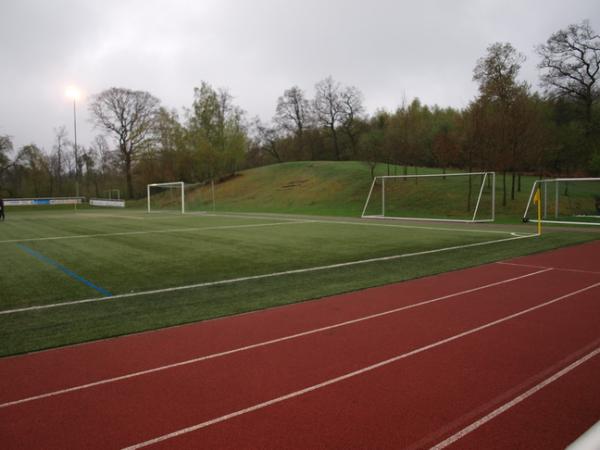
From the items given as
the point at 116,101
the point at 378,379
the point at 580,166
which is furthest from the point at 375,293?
the point at 116,101

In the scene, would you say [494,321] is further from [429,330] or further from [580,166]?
[580,166]

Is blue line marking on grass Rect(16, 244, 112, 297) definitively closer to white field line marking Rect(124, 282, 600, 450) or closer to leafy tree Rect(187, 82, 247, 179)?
white field line marking Rect(124, 282, 600, 450)

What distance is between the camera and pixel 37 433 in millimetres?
3482

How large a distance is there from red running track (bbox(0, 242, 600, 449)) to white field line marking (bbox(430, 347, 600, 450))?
15 millimetres

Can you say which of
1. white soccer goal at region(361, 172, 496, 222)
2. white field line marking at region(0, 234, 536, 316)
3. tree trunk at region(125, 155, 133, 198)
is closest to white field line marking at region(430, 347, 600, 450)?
white field line marking at region(0, 234, 536, 316)

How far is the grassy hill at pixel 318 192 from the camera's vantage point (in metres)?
32.5

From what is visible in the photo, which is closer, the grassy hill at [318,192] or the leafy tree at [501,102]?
the leafy tree at [501,102]

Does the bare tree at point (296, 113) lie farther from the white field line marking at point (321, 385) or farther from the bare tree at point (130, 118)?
the white field line marking at point (321, 385)

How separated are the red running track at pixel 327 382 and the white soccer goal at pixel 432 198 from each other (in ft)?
71.0

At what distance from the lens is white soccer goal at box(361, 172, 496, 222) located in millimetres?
28688

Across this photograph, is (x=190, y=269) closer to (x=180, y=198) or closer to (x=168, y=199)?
(x=180, y=198)

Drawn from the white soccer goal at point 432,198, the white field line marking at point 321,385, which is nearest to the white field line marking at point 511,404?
the white field line marking at point 321,385

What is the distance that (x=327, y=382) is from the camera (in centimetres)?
432

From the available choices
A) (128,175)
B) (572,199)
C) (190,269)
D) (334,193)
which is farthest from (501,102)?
(128,175)
